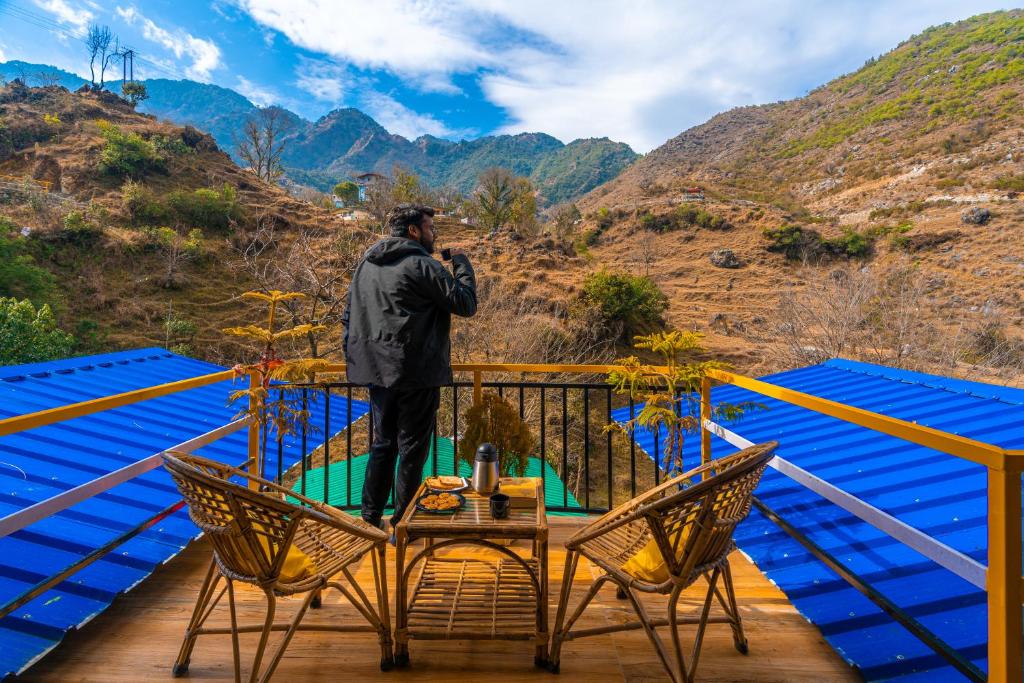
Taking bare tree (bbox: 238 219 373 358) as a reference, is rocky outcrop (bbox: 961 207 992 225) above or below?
above

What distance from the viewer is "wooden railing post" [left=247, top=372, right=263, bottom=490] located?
2.95 meters

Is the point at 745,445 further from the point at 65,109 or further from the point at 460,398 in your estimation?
the point at 65,109

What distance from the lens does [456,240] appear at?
27.1 m

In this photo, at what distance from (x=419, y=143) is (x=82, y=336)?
9566 cm

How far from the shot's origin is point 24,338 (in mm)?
11031

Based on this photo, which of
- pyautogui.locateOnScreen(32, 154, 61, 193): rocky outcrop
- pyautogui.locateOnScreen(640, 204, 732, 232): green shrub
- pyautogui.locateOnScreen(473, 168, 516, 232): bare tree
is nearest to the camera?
pyautogui.locateOnScreen(32, 154, 61, 193): rocky outcrop

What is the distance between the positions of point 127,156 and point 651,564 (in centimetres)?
3466

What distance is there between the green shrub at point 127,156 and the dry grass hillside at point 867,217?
27009 mm

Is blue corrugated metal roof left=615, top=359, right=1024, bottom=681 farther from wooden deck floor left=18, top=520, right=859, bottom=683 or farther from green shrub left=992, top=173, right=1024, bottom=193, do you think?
green shrub left=992, top=173, right=1024, bottom=193

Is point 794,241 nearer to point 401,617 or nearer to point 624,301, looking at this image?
point 624,301

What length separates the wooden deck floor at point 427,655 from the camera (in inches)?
72.5

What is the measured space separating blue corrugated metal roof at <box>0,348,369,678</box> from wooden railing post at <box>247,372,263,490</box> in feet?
1.16

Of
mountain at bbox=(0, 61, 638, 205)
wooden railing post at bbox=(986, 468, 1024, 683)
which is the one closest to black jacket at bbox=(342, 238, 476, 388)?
wooden railing post at bbox=(986, 468, 1024, 683)

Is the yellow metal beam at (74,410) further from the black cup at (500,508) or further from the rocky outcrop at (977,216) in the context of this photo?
the rocky outcrop at (977,216)
